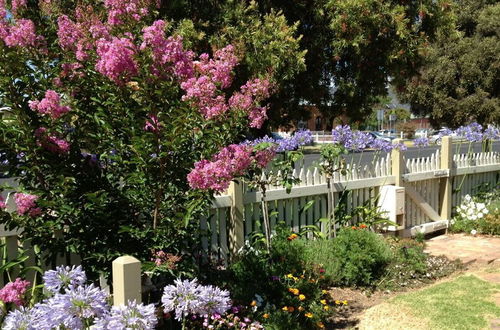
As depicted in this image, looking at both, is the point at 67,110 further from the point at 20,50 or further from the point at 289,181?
the point at 289,181

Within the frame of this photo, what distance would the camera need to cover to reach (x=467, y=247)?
7.07m

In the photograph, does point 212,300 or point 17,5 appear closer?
point 212,300

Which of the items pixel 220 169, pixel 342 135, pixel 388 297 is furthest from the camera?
pixel 342 135

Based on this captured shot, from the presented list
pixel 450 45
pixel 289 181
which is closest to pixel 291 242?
pixel 289 181

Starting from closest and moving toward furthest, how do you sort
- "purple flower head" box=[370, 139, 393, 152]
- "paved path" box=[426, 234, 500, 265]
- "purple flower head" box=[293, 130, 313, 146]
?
1. "purple flower head" box=[293, 130, 313, 146]
2. "paved path" box=[426, 234, 500, 265]
3. "purple flower head" box=[370, 139, 393, 152]

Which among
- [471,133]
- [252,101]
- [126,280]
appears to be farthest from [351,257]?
[471,133]

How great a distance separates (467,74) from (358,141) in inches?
739

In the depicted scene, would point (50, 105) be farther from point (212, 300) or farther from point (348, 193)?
point (348, 193)

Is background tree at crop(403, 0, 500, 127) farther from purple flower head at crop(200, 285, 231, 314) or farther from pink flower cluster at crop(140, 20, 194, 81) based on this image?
purple flower head at crop(200, 285, 231, 314)

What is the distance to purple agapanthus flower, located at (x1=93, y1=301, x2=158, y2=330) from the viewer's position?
2.07 m

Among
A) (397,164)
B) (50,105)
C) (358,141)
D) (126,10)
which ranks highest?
(126,10)

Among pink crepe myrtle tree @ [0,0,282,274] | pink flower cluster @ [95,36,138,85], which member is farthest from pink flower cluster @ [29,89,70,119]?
pink flower cluster @ [95,36,138,85]

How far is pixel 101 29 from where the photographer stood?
10.4ft

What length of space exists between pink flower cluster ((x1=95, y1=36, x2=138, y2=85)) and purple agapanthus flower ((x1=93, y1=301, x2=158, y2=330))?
1466 millimetres
